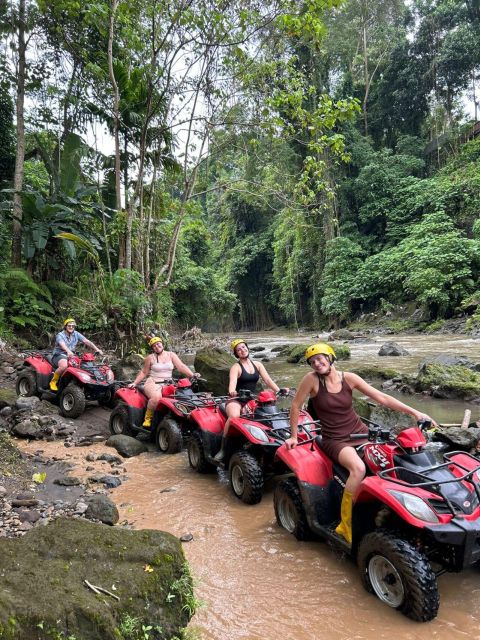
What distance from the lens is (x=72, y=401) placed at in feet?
24.3

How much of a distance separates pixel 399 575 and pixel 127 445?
13.9ft

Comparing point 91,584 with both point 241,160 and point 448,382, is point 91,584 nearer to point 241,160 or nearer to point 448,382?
point 448,382

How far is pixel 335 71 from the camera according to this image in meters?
33.6

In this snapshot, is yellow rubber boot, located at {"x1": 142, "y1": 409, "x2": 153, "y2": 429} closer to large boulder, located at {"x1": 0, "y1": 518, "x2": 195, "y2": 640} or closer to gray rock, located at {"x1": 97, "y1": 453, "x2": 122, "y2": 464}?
gray rock, located at {"x1": 97, "y1": 453, "x2": 122, "y2": 464}

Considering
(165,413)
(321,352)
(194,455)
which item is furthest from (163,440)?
(321,352)

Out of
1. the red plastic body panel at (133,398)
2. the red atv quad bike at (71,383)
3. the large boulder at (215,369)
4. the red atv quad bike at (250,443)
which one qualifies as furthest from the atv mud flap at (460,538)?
the large boulder at (215,369)

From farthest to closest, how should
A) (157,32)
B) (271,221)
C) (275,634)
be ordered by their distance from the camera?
1. (271,221)
2. (157,32)
3. (275,634)

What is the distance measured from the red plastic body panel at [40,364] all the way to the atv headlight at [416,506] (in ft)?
23.0

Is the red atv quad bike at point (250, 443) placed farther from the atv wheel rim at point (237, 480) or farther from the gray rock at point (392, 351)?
the gray rock at point (392, 351)

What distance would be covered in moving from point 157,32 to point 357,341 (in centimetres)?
1444

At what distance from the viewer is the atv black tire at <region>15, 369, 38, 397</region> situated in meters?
8.05

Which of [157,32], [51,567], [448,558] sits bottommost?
[448,558]

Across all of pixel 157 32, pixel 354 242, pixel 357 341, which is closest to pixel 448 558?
pixel 157 32

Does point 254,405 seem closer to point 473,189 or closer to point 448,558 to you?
point 448,558
